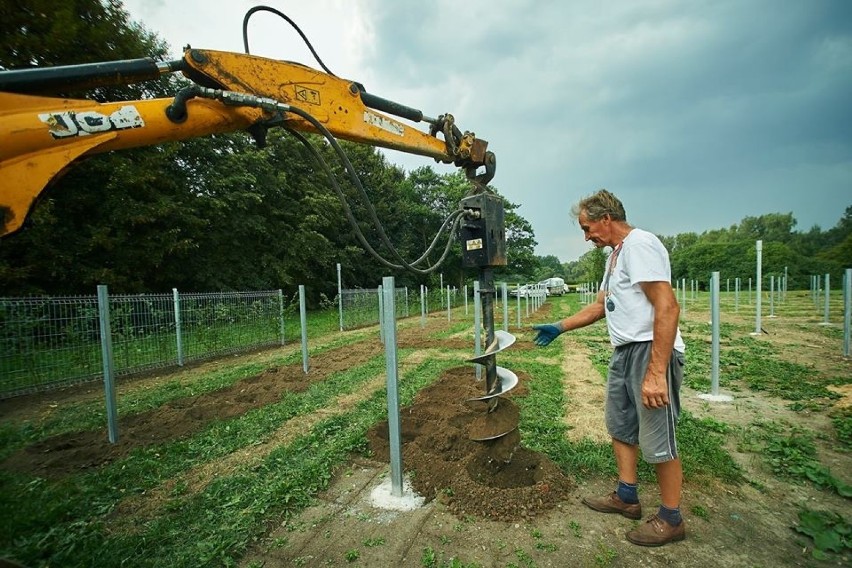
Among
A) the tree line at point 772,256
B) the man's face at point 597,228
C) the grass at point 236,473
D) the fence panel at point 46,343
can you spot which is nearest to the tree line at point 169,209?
the man's face at point 597,228

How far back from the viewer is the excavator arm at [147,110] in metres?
1.93

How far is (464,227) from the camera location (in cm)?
300

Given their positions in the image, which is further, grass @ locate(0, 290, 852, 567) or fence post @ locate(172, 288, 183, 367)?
fence post @ locate(172, 288, 183, 367)

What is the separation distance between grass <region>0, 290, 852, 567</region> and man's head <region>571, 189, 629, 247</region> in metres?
1.88

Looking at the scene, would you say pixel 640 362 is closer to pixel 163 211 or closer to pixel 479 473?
pixel 479 473

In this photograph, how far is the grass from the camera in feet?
7.72

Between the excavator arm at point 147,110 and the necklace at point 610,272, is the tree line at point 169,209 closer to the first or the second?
the excavator arm at point 147,110

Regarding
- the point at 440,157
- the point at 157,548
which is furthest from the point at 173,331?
the point at 440,157

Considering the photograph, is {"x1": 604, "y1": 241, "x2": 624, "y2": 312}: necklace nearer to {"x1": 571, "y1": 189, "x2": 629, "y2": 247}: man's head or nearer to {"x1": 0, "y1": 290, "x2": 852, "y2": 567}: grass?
{"x1": 571, "y1": 189, "x2": 629, "y2": 247}: man's head

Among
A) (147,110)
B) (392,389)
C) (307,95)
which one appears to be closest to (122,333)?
(147,110)

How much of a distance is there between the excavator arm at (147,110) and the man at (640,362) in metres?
1.95

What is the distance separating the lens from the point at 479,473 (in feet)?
9.67

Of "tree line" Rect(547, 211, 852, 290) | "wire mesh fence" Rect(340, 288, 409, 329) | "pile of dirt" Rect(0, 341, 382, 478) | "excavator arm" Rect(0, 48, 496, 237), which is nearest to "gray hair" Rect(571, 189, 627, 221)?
"excavator arm" Rect(0, 48, 496, 237)

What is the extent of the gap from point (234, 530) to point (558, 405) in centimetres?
378
